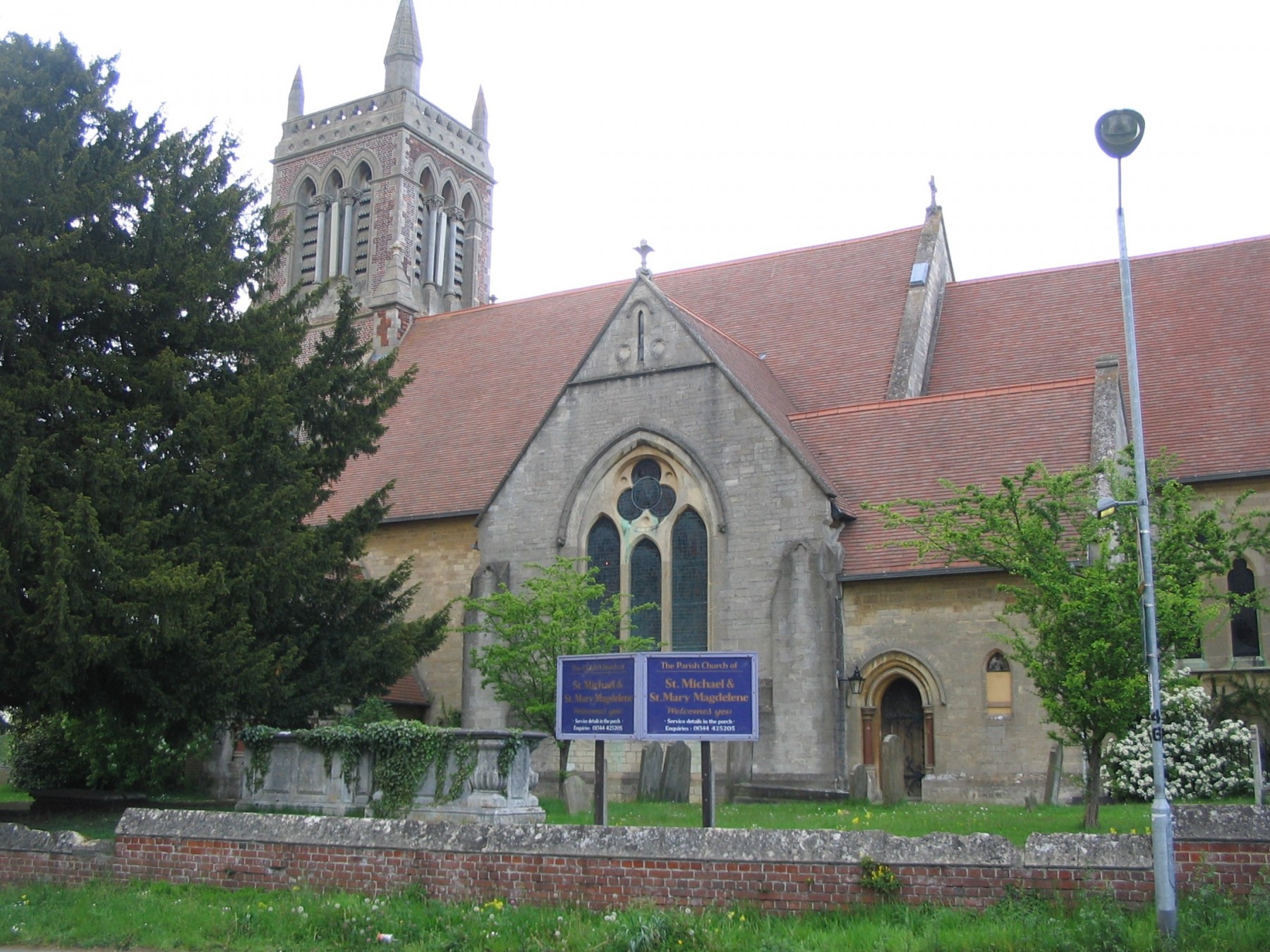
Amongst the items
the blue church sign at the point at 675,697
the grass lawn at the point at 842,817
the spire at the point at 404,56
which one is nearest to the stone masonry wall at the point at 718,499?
the grass lawn at the point at 842,817

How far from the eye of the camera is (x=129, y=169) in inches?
768

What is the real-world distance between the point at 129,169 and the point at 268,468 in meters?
4.78

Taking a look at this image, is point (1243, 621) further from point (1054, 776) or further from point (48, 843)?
point (48, 843)

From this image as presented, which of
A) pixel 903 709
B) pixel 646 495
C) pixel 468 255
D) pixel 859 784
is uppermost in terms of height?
pixel 468 255

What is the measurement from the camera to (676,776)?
22.6 m

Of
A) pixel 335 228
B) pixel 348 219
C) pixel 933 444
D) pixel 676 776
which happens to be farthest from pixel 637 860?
pixel 335 228

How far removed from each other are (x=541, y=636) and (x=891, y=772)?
591 centimetres

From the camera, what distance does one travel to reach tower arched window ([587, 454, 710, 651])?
2456cm

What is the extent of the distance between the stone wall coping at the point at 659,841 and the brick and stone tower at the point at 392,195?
90.9 ft

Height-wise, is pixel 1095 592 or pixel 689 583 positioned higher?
pixel 689 583

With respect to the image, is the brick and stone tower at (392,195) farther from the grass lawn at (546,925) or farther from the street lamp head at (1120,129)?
the street lamp head at (1120,129)

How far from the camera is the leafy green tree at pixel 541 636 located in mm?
21562

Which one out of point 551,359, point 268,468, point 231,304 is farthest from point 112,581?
point 551,359

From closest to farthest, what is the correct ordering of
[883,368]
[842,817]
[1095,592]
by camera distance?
[1095,592]
[842,817]
[883,368]
